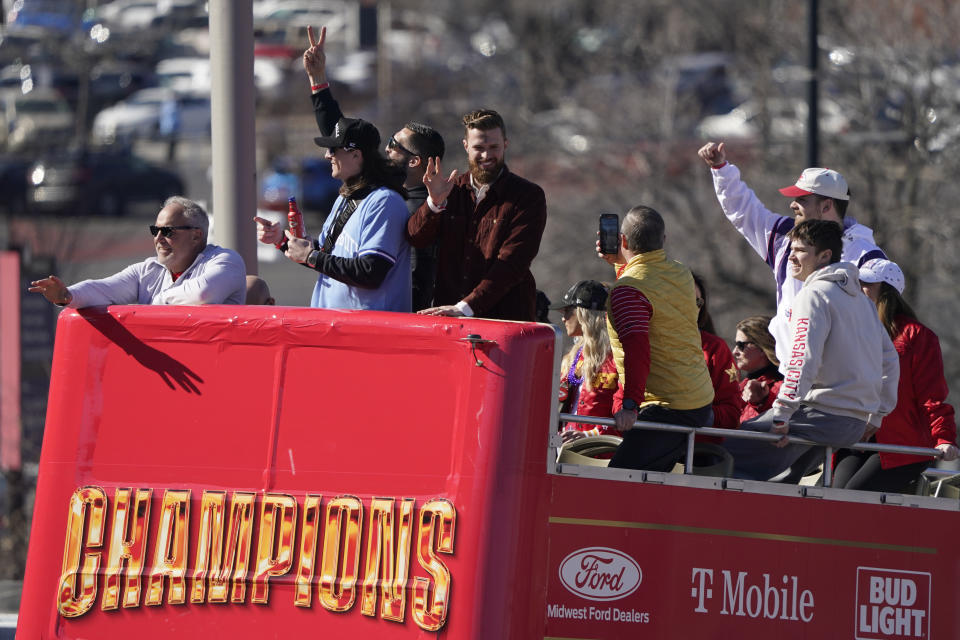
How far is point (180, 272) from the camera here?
18.7 ft

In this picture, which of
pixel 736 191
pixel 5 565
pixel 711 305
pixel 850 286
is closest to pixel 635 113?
pixel 711 305

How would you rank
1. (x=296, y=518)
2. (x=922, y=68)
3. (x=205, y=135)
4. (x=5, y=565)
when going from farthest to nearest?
(x=205, y=135) → (x=922, y=68) → (x=5, y=565) → (x=296, y=518)

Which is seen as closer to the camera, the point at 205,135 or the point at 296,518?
the point at 296,518

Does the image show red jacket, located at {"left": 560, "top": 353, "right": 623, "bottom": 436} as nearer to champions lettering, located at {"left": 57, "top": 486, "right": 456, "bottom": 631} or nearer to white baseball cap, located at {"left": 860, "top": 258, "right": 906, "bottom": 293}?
white baseball cap, located at {"left": 860, "top": 258, "right": 906, "bottom": 293}

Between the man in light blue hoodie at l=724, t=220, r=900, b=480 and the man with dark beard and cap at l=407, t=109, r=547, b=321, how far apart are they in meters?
1.05

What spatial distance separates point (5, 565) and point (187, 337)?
11278 mm

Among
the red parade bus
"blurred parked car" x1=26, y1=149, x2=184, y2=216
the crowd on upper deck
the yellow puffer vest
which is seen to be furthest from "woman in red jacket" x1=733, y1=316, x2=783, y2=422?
"blurred parked car" x1=26, y1=149, x2=184, y2=216

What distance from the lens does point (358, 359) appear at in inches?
197

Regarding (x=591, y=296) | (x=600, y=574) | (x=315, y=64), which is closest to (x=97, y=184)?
(x=315, y=64)

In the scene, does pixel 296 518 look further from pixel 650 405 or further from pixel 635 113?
pixel 635 113

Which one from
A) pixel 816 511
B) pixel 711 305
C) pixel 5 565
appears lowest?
pixel 5 565

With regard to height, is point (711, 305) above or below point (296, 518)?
above

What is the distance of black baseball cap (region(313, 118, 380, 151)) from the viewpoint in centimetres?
586

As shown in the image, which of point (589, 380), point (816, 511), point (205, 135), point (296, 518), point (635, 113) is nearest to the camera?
point (296, 518)
